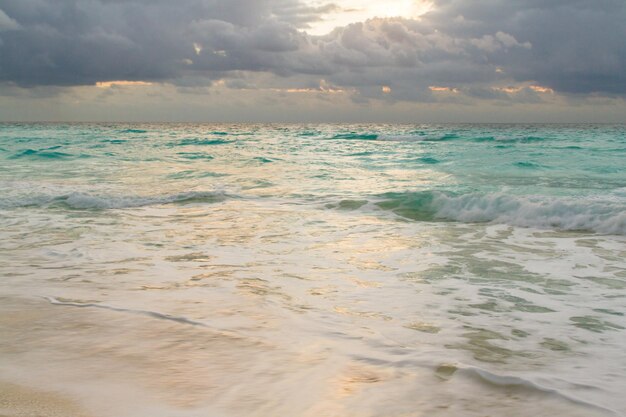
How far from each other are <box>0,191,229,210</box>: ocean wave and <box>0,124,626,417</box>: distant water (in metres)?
0.13

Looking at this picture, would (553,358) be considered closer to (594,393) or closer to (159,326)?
(594,393)

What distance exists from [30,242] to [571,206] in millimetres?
8778

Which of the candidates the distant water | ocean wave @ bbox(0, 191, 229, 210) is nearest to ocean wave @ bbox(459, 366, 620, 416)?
the distant water

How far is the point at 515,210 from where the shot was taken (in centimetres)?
1011

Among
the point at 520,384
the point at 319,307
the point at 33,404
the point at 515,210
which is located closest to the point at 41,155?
the point at 515,210

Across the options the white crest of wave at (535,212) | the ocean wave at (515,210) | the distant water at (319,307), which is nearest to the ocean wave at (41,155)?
the distant water at (319,307)

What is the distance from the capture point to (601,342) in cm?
389

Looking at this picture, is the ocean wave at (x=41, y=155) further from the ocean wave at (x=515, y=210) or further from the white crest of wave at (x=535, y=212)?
the white crest of wave at (x=535, y=212)

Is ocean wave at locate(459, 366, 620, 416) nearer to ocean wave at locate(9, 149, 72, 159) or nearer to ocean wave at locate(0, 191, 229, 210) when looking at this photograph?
ocean wave at locate(0, 191, 229, 210)

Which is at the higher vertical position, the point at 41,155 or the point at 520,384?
the point at 41,155

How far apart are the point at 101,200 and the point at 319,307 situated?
806 cm

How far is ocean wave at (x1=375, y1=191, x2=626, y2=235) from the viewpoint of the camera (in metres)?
9.02

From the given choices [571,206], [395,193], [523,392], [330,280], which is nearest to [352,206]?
[395,193]

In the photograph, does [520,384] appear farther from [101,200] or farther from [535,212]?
[101,200]
